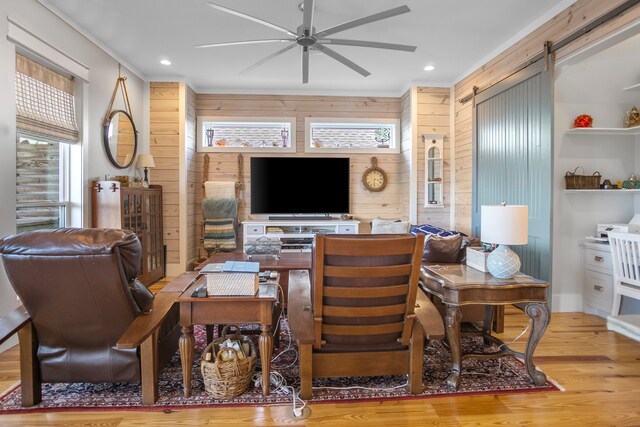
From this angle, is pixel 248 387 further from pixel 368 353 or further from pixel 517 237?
pixel 517 237

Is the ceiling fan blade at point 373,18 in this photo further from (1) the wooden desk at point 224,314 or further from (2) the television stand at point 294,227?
(2) the television stand at point 294,227

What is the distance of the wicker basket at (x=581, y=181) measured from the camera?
3307 millimetres

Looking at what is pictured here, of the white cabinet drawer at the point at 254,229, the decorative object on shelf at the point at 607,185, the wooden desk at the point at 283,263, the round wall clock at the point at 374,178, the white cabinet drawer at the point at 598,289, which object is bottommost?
the white cabinet drawer at the point at 598,289

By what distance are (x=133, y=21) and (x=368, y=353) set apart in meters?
3.71

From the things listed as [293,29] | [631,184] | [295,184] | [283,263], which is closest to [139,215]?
[283,263]

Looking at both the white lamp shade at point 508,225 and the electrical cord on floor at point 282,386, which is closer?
the electrical cord on floor at point 282,386

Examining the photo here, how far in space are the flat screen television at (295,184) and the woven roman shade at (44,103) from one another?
249 cm

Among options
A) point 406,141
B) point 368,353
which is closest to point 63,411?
point 368,353

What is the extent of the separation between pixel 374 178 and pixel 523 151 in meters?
2.44

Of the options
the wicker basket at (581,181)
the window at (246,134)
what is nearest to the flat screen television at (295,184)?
the window at (246,134)

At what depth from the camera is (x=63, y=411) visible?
189 centimetres

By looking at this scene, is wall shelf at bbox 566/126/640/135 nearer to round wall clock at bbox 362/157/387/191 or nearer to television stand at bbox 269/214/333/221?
round wall clock at bbox 362/157/387/191

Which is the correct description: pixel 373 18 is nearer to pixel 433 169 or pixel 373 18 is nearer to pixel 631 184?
pixel 631 184

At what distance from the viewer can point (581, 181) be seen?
331 cm
